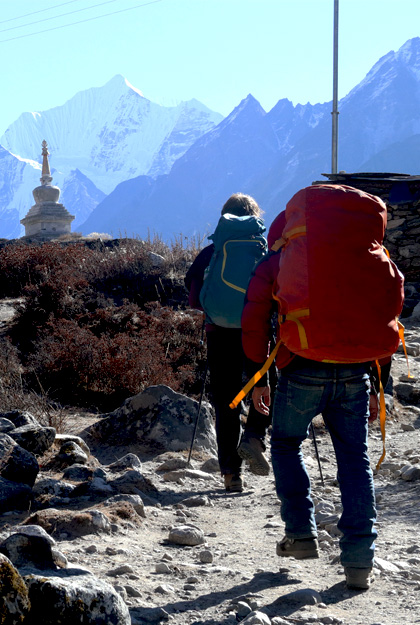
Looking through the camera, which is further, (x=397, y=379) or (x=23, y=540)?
(x=397, y=379)

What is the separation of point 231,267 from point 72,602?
2794 millimetres

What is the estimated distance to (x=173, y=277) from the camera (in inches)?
476

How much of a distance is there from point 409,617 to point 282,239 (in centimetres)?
153

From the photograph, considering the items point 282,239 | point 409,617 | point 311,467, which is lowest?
point 311,467

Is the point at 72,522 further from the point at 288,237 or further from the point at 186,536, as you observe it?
the point at 288,237

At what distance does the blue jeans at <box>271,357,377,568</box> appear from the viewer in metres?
2.88

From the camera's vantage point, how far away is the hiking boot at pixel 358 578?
2.84 metres

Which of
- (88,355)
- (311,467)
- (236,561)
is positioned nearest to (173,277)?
(88,355)

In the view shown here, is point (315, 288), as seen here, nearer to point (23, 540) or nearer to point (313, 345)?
point (313, 345)

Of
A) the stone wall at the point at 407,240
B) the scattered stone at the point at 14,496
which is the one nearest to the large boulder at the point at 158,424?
the scattered stone at the point at 14,496

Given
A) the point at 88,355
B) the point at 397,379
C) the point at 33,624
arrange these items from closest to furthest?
the point at 33,624, the point at 88,355, the point at 397,379

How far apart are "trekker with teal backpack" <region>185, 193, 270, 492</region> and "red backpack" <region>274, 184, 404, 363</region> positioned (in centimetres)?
170

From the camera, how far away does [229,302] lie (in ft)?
15.0

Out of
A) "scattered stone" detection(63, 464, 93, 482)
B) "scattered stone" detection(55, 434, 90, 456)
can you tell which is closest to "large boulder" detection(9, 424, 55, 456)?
"scattered stone" detection(55, 434, 90, 456)
